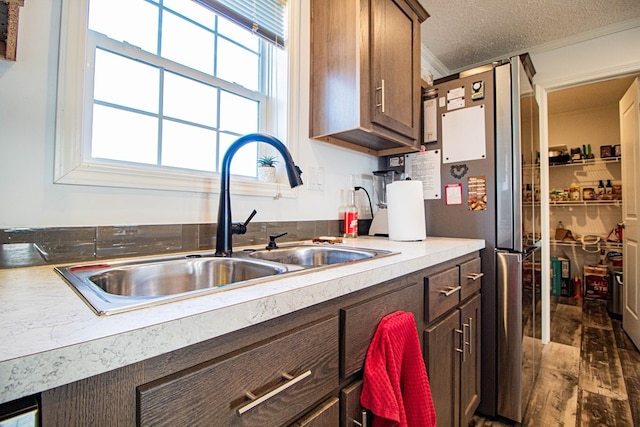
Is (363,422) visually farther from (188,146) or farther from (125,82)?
(125,82)

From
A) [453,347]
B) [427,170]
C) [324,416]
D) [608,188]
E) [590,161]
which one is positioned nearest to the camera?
[324,416]

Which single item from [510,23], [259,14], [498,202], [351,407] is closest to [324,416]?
[351,407]

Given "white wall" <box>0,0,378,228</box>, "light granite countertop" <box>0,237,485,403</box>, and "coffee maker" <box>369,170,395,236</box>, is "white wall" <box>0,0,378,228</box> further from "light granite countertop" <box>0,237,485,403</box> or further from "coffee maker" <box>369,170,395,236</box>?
"coffee maker" <box>369,170,395,236</box>

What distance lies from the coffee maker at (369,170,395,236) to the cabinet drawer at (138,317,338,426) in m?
1.14

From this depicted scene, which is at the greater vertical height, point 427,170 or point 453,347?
point 427,170

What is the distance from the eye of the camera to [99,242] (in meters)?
0.89

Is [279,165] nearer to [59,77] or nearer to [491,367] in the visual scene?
[59,77]

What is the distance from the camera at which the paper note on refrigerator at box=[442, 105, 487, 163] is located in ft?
5.32

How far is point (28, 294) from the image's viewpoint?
0.53 meters

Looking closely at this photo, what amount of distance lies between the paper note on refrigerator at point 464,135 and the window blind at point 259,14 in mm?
1023

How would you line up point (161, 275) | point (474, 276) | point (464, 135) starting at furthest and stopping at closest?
point (464, 135) → point (474, 276) → point (161, 275)

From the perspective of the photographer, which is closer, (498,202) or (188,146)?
(188,146)

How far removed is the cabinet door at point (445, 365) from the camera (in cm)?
104

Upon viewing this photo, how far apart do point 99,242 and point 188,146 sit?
53cm
